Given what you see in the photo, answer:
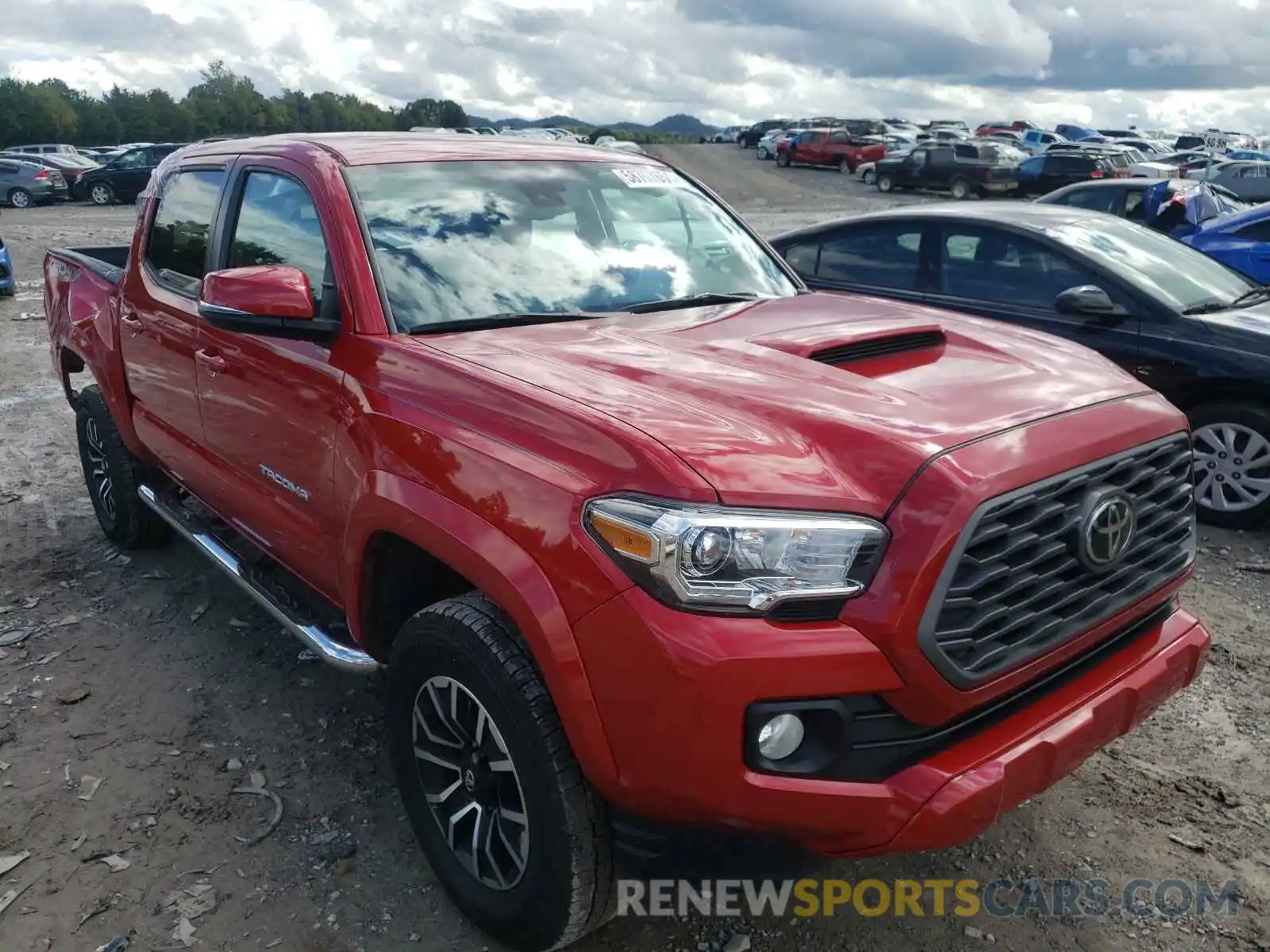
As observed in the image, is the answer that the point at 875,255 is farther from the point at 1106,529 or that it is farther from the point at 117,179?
the point at 117,179

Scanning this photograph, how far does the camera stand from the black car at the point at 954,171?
28516mm

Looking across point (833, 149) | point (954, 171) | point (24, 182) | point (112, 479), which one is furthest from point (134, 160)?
point (112, 479)

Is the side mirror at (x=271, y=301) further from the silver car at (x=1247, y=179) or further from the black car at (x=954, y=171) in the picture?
the black car at (x=954, y=171)

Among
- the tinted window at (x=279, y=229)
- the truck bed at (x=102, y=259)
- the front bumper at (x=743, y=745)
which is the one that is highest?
the tinted window at (x=279, y=229)

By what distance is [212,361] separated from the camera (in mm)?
3639

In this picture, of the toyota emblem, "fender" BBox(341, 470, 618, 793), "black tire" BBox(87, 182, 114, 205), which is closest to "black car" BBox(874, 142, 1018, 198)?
"black tire" BBox(87, 182, 114, 205)

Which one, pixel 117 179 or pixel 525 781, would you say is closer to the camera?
pixel 525 781

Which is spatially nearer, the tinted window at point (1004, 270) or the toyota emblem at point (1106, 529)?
the toyota emblem at point (1106, 529)

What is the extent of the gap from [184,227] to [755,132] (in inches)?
2218

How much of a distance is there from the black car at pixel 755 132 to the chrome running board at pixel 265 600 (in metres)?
52.3

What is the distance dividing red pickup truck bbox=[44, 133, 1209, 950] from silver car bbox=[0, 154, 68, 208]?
27471 mm

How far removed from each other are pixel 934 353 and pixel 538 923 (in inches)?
71.3

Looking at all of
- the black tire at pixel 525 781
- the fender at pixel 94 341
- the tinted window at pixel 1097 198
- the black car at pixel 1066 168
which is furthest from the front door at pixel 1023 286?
the black car at pixel 1066 168

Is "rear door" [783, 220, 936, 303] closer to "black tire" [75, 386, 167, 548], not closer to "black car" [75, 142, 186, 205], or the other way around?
"black tire" [75, 386, 167, 548]
